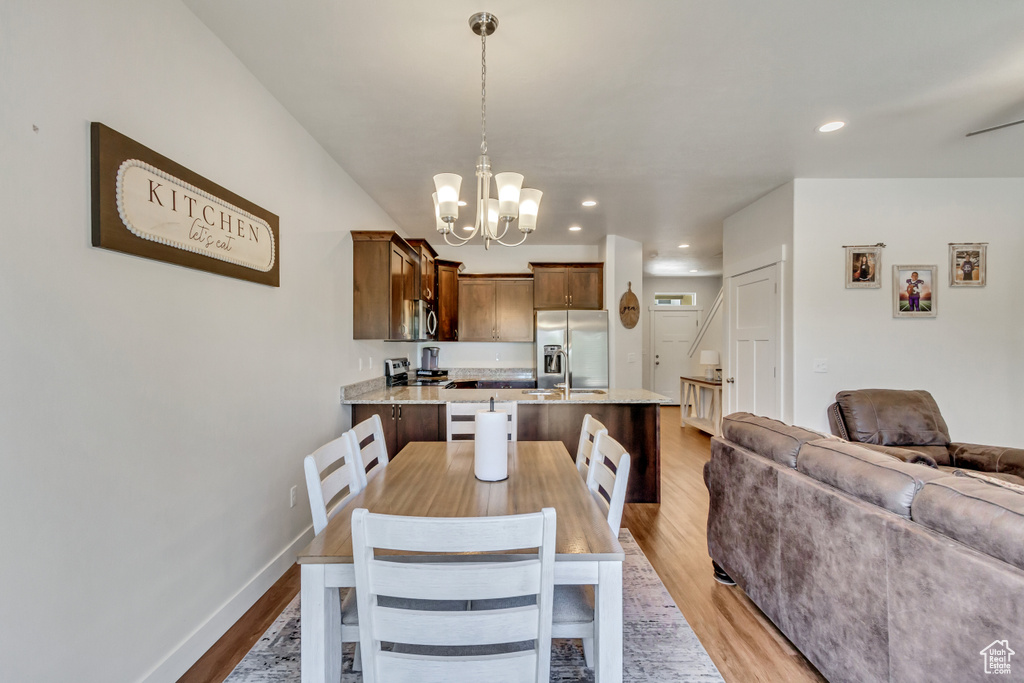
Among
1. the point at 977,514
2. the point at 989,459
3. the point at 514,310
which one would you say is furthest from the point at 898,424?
the point at 514,310

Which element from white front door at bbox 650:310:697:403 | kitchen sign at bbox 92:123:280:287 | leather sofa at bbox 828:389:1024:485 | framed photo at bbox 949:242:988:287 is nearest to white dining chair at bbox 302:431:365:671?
kitchen sign at bbox 92:123:280:287

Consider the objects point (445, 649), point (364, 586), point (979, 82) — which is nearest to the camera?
point (364, 586)

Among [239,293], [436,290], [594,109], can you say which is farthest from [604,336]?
[239,293]

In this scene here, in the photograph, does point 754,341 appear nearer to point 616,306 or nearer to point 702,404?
point 616,306

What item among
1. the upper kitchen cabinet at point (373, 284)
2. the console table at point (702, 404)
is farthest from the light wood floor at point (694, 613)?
the console table at point (702, 404)

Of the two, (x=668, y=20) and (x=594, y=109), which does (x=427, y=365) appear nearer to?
(x=594, y=109)

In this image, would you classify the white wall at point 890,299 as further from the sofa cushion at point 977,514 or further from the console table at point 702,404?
the sofa cushion at point 977,514

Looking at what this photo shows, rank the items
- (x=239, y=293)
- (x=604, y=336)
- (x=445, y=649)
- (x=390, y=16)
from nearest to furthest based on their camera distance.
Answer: (x=445, y=649) < (x=390, y=16) < (x=239, y=293) < (x=604, y=336)

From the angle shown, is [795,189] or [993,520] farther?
[795,189]

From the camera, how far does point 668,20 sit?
1.78 m

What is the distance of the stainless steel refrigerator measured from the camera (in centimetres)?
518

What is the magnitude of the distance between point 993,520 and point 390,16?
2.60 m

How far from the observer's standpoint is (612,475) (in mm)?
1551

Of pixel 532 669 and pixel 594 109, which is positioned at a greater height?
pixel 594 109
